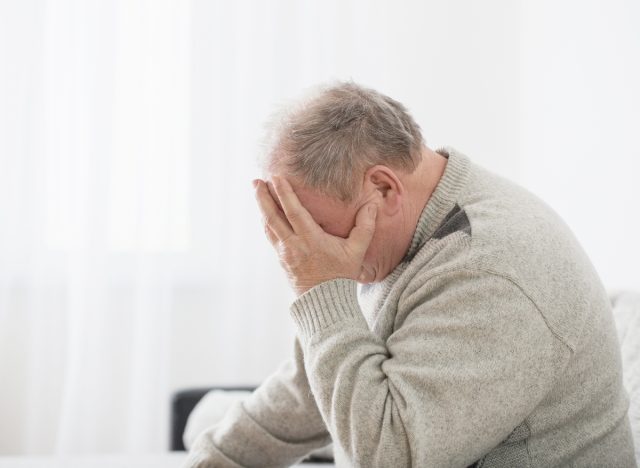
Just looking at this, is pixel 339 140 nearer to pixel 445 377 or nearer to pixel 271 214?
pixel 271 214

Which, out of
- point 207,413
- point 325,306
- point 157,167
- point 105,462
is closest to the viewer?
point 325,306

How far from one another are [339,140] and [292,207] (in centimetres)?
12

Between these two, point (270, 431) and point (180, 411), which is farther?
point (180, 411)

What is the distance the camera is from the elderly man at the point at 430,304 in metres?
0.98

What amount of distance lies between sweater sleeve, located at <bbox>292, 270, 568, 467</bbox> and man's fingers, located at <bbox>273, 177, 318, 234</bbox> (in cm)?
18

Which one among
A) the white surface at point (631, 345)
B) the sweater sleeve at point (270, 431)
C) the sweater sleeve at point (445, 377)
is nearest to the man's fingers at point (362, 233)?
the sweater sleeve at point (445, 377)

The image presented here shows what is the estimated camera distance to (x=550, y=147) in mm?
2410

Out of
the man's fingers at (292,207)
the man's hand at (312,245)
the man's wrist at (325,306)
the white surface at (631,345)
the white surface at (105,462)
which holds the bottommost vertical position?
the white surface at (105,462)

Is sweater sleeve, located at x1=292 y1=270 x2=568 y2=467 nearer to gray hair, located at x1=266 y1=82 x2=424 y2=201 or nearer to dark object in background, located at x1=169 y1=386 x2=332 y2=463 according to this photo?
gray hair, located at x1=266 y1=82 x2=424 y2=201

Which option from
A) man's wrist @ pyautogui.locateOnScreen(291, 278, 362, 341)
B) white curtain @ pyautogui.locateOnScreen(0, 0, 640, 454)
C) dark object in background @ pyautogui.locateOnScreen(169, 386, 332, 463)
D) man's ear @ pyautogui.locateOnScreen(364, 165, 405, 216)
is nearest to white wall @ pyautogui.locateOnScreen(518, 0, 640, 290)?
white curtain @ pyautogui.locateOnScreen(0, 0, 640, 454)

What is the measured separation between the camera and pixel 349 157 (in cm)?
111

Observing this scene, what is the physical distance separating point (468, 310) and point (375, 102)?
0.35 meters

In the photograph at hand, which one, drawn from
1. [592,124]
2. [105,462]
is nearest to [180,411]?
[105,462]

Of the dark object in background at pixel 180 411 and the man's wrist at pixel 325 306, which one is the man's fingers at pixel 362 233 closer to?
the man's wrist at pixel 325 306
